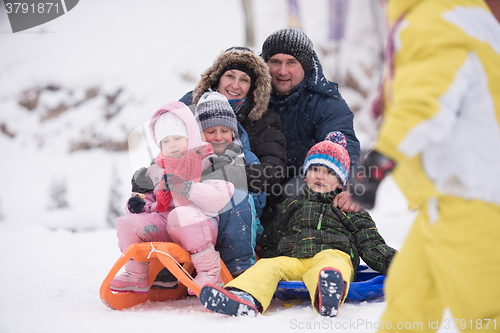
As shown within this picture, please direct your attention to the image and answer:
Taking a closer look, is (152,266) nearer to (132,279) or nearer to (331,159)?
(132,279)

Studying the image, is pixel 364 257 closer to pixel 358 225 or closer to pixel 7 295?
pixel 358 225

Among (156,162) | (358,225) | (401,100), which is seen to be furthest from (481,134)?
(156,162)

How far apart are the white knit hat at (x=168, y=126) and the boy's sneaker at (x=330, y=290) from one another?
2.86ft

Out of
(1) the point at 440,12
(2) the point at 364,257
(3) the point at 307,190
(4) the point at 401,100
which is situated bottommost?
(2) the point at 364,257

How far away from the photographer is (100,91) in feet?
32.9

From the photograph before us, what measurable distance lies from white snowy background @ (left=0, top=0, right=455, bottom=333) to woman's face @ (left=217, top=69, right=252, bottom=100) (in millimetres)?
1474

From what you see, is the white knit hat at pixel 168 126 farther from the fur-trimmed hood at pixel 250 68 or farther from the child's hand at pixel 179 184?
the fur-trimmed hood at pixel 250 68

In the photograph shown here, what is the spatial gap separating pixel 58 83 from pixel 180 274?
29.8 ft

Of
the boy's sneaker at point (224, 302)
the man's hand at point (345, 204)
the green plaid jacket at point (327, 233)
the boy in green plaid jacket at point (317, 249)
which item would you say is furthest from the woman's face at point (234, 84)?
the boy's sneaker at point (224, 302)

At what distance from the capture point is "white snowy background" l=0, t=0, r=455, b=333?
6672mm

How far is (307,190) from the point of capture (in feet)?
7.50

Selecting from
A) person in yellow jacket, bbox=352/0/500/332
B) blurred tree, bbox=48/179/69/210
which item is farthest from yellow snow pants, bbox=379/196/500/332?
blurred tree, bbox=48/179/69/210

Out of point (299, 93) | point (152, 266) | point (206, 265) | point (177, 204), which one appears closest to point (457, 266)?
point (206, 265)

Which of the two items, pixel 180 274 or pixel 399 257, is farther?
pixel 180 274
